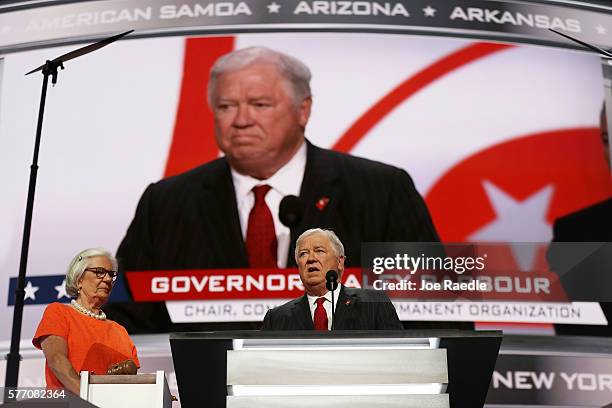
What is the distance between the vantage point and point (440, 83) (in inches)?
253

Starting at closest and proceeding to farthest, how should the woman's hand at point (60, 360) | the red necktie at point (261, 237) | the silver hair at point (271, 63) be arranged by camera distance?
the woman's hand at point (60, 360) < the red necktie at point (261, 237) < the silver hair at point (271, 63)

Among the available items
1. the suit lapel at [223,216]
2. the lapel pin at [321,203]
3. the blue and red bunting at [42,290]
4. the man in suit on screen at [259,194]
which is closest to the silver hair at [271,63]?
the man in suit on screen at [259,194]

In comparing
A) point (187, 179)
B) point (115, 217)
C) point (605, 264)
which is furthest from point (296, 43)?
point (605, 264)

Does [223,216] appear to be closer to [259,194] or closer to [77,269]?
[259,194]

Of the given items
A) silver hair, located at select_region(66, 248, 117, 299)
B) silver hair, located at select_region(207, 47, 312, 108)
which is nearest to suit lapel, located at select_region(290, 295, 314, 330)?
silver hair, located at select_region(66, 248, 117, 299)

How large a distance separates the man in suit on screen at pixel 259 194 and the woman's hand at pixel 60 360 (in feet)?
9.14

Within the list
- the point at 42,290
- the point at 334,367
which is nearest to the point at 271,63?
the point at 42,290

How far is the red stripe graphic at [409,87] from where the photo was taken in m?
6.27

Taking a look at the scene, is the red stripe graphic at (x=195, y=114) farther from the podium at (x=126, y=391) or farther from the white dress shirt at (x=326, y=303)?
the podium at (x=126, y=391)

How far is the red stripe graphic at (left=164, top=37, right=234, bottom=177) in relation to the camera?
627 cm

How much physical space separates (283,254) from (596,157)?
2.25 meters

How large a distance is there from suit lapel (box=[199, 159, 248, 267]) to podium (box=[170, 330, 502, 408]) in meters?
3.42

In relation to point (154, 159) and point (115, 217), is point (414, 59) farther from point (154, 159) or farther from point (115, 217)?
point (115, 217)

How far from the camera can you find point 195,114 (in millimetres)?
6367
